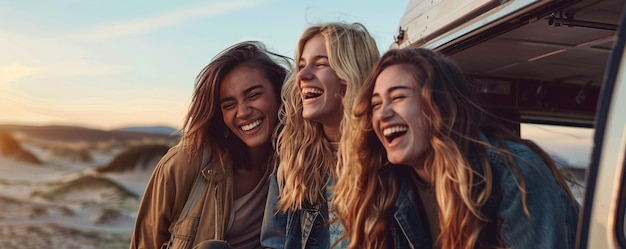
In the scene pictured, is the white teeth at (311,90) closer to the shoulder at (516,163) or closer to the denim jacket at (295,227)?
the denim jacket at (295,227)

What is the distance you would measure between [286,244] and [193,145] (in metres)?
0.66

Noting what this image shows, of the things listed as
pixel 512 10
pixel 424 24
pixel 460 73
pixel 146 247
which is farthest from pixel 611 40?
pixel 146 247

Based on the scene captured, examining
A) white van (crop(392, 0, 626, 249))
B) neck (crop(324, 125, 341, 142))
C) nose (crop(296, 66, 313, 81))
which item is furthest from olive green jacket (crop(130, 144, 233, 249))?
white van (crop(392, 0, 626, 249))

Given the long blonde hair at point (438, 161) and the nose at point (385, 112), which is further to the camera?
the nose at point (385, 112)

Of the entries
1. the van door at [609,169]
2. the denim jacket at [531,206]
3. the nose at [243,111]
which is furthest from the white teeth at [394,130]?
the nose at [243,111]

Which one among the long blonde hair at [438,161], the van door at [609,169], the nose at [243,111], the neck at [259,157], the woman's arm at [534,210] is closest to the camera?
the van door at [609,169]

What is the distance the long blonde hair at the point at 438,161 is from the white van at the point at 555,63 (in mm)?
314

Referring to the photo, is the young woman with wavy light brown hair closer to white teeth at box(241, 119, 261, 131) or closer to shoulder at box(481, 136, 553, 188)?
white teeth at box(241, 119, 261, 131)

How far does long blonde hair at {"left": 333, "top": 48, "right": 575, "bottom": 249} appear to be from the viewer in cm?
213

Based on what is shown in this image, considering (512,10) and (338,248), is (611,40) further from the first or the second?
(338,248)

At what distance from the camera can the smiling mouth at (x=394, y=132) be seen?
2.30m

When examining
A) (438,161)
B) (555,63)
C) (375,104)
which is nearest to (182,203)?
(375,104)

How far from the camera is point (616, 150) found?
1.72 meters

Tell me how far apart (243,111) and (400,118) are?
1.11 m
